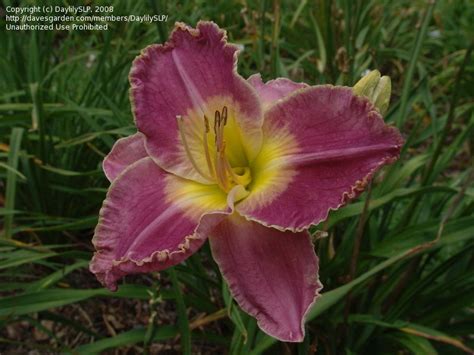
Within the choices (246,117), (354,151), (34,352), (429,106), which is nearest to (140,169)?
(246,117)

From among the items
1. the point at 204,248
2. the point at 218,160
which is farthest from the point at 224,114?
the point at 204,248

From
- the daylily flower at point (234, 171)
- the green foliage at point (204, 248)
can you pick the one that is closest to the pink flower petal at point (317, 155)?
the daylily flower at point (234, 171)

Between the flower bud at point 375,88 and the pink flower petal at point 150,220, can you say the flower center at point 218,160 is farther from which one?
the flower bud at point 375,88

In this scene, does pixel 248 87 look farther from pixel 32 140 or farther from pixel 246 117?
pixel 32 140

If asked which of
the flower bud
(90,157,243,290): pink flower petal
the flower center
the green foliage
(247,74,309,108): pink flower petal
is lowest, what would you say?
the green foliage

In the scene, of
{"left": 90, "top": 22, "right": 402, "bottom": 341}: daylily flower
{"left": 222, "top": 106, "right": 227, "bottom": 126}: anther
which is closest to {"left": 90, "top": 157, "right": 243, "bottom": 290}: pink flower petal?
{"left": 90, "top": 22, "right": 402, "bottom": 341}: daylily flower

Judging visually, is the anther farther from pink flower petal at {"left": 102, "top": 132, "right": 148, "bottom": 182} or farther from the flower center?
pink flower petal at {"left": 102, "top": 132, "right": 148, "bottom": 182}
